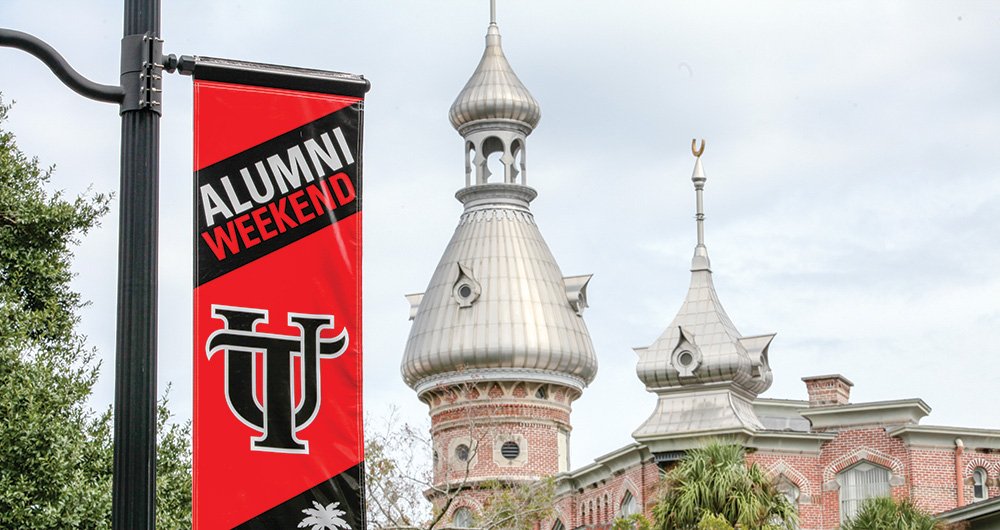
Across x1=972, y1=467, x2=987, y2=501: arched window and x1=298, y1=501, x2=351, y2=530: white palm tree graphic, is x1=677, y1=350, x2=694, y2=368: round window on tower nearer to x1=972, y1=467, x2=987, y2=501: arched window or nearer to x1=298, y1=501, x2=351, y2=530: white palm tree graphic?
x1=972, y1=467, x2=987, y2=501: arched window

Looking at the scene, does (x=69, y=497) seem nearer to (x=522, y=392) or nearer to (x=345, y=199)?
(x=345, y=199)

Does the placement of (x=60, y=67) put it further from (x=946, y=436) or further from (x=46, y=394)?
(x=946, y=436)

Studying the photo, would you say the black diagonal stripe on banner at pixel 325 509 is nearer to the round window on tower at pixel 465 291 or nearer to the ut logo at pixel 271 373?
the ut logo at pixel 271 373

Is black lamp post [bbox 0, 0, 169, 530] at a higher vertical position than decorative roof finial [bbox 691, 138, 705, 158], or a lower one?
lower

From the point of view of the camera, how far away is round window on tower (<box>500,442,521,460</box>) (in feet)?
184

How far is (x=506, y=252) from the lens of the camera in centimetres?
5850

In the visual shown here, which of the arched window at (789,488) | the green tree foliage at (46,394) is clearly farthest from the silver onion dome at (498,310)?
the green tree foliage at (46,394)

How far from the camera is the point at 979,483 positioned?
131ft

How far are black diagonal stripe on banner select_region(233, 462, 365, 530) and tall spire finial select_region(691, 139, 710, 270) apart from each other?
40188mm

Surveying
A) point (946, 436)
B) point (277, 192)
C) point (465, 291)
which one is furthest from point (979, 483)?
point (277, 192)

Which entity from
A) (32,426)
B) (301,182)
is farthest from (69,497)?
(301,182)

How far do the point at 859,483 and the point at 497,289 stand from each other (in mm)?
19460

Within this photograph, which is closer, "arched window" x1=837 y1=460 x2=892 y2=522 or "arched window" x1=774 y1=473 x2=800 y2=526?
"arched window" x1=837 y1=460 x2=892 y2=522

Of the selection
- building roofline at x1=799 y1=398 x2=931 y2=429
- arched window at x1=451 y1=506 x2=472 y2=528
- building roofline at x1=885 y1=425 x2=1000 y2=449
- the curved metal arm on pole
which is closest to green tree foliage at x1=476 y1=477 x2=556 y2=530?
building roofline at x1=799 y1=398 x2=931 y2=429
